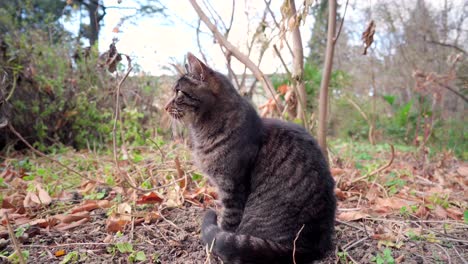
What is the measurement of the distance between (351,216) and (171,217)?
1.21 m

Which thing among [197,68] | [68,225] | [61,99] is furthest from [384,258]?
[61,99]

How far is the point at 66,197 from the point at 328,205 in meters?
1.98

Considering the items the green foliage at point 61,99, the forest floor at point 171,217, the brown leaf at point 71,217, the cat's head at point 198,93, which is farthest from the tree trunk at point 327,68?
the green foliage at point 61,99

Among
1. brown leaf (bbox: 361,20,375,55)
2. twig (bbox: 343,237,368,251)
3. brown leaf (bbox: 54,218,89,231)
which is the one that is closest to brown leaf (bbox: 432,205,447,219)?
twig (bbox: 343,237,368,251)

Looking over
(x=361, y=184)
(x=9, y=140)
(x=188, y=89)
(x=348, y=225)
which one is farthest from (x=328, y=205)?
(x=9, y=140)

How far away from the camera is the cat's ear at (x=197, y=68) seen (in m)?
1.93

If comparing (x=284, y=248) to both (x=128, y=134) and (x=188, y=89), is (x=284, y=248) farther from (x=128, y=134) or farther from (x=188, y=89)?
(x=128, y=134)

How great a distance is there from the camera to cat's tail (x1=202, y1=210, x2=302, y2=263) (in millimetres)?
1562

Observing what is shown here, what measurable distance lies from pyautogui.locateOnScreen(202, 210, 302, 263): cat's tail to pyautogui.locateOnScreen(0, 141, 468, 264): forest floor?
0.16m

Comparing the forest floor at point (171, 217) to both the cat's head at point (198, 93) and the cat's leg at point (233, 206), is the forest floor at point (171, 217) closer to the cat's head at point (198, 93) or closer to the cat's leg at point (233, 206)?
the cat's leg at point (233, 206)

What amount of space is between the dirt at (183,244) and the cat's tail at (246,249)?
0.31 ft

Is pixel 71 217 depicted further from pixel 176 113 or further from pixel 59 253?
pixel 176 113

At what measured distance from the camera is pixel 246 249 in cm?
155

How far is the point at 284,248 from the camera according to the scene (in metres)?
1.62
